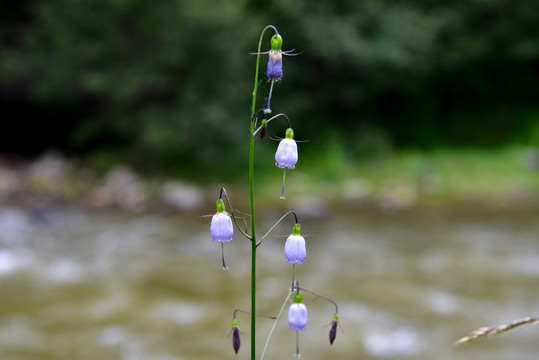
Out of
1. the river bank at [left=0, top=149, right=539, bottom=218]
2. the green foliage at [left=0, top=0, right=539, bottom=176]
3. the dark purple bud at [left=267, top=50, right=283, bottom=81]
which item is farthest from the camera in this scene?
the green foliage at [left=0, top=0, right=539, bottom=176]

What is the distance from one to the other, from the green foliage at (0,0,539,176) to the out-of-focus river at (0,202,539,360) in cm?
187

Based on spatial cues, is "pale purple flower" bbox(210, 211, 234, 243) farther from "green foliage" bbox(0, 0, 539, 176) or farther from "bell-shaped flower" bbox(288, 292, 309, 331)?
"green foliage" bbox(0, 0, 539, 176)

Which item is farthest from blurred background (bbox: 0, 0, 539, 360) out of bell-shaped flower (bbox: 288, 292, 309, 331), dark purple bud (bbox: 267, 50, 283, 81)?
dark purple bud (bbox: 267, 50, 283, 81)

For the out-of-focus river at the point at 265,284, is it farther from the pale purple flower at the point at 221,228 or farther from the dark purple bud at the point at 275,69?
the dark purple bud at the point at 275,69

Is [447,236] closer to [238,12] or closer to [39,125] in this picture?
[238,12]

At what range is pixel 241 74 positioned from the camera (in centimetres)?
877

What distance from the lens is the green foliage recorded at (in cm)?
841

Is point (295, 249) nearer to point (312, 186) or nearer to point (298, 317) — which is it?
point (298, 317)

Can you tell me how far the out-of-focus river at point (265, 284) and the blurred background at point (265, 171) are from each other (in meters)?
0.03

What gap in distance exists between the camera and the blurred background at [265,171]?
480 centimetres

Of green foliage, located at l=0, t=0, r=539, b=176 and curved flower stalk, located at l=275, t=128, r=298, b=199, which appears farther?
green foliage, located at l=0, t=0, r=539, b=176

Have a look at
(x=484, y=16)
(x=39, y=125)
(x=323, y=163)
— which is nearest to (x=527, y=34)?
(x=484, y=16)

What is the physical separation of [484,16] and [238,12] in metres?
4.99

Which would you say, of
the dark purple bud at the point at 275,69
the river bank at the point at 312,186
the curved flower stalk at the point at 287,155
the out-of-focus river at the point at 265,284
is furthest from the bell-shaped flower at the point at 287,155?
the river bank at the point at 312,186
